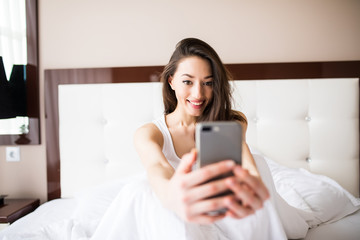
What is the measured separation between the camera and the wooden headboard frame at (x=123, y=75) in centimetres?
145

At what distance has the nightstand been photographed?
48.2 inches

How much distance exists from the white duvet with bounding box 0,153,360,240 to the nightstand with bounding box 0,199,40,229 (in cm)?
13

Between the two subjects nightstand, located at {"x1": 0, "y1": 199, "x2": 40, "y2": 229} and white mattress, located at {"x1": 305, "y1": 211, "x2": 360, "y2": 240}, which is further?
nightstand, located at {"x1": 0, "y1": 199, "x2": 40, "y2": 229}

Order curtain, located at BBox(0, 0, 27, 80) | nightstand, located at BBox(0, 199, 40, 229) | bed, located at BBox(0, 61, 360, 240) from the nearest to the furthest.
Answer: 1. nightstand, located at BBox(0, 199, 40, 229)
2. bed, located at BBox(0, 61, 360, 240)
3. curtain, located at BBox(0, 0, 27, 80)

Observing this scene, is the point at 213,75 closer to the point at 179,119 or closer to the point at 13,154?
the point at 179,119

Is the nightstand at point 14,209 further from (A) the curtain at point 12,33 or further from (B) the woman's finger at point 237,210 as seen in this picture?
(B) the woman's finger at point 237,210

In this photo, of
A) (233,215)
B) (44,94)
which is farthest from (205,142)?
(44,94)

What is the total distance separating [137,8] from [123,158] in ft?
3.10

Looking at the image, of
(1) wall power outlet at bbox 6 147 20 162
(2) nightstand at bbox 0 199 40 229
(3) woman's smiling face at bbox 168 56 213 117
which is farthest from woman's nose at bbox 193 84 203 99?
(1) wall power outlet at bbox 6 147 20 162

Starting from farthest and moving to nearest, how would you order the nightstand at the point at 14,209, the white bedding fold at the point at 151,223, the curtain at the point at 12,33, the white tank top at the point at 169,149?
the curtain at the point at 12,33 → the nightstand at the point at 14,209 → the white tank top at the point at 169,149 → the white bedding fold at the point at 151,223

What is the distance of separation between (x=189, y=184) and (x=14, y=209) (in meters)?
1.30

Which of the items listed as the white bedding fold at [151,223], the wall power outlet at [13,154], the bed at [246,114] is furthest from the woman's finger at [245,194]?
the wall power outlet at [13,154]

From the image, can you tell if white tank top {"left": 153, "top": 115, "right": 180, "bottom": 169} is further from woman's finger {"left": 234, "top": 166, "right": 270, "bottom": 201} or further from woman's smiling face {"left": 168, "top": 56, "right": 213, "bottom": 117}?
woman's finger {"left": 234, "top": 166, "right": 270, "bottom": 201}

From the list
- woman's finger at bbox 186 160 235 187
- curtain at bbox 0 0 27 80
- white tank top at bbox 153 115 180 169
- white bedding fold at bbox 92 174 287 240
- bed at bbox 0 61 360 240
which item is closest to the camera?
woman's finger at bbox 186 160 235 187
